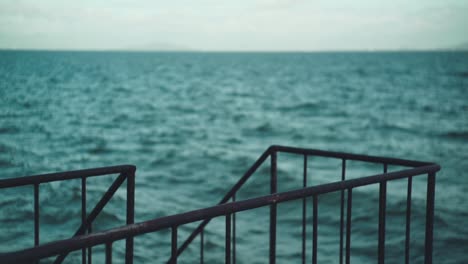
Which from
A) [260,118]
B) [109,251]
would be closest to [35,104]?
[260,118]

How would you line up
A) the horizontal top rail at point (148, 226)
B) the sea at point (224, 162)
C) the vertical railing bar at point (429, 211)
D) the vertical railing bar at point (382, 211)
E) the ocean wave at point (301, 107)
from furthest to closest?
1. the ocean wave at point (301, 107)
2. the sea at point (224, 162)
3. the vertical railing bar at point (429, 211)
4. the vertical railing bar at point (382, 211)
5. the horizontal top rail at point (148, 226)

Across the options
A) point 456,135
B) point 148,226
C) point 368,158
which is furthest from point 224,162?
point 148,226

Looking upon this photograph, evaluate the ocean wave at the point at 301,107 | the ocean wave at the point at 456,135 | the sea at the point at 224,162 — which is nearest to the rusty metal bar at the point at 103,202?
the sea at the point at 224,162

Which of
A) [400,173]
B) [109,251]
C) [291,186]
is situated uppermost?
[400,173]

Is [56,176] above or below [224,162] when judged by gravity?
above

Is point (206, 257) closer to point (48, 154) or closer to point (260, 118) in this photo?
point (48, 154)

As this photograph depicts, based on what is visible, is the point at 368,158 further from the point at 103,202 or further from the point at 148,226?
the point at 148,226

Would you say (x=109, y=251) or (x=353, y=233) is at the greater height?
(x=109, y=251)

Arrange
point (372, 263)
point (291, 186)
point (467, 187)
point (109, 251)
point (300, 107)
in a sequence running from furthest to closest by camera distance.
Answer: point (300, 107), point (291, 186), point (467, 187), point (372, 263), point (109, 251)

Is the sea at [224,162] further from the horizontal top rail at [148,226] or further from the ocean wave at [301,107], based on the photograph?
the horizontal top rail at [148,226]

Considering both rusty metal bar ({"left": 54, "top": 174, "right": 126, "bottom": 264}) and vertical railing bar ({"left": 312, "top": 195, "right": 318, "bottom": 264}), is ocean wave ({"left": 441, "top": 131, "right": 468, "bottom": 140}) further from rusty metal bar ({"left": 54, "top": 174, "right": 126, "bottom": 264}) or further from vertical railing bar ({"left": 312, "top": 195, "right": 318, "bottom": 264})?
rusty metal bar ({"left": 54, "top": 174, "right": 126, "bottom": 264})

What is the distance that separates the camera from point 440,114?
110 ft

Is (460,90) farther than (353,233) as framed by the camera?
Yes

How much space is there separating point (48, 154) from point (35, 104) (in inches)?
728
